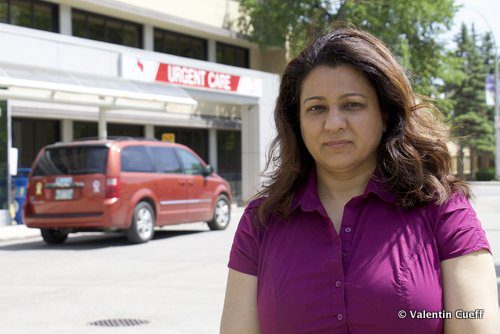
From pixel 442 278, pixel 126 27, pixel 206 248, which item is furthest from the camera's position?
pixel 126 27

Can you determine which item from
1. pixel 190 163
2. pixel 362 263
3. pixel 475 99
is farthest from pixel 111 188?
pixel 475 99

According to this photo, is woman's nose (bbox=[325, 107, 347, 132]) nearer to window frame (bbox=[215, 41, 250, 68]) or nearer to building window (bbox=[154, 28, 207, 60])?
building window (bbox=[154, 28, 207, 60])

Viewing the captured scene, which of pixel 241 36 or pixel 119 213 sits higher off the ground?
pixel 241 36

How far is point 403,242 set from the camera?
2070mm

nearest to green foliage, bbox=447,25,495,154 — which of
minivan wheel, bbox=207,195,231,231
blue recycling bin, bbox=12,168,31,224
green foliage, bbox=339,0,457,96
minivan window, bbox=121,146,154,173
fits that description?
green foliage, bbox=339,0,457,96

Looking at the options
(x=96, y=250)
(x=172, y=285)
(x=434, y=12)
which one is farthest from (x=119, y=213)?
(x=434, y=12)

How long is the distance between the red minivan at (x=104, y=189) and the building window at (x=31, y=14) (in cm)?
1117

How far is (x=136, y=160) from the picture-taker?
13.8 m

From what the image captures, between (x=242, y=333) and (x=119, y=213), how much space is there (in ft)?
36.5

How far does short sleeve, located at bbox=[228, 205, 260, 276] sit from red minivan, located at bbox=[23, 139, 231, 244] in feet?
35.8

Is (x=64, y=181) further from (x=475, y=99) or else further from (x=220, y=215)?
(x=475, y=99)

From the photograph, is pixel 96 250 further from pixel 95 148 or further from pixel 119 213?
pixel 95 148

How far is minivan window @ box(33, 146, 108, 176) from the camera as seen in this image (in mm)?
13234

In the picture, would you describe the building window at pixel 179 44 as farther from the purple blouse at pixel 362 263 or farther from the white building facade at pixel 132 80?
the purple blouse at pixel 362 263
